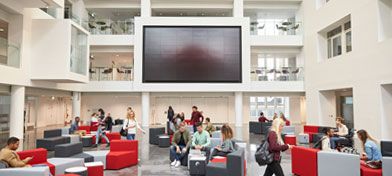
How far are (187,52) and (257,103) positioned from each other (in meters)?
10.6

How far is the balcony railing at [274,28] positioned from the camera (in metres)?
21.9

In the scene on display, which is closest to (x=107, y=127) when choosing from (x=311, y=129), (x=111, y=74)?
(x=111, y=74)

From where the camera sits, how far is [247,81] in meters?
20.7

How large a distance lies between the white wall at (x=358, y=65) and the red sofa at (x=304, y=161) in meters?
7.45

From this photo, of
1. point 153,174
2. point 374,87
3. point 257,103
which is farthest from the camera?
point 257,103

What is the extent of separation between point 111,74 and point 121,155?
47.9ft

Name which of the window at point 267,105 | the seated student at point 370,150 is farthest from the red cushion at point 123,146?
the window at point 267,105

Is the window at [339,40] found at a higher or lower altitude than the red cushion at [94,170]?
higher

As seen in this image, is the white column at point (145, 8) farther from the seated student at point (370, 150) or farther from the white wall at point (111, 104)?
the seated student at point (370, 150)

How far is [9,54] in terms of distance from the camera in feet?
45.1

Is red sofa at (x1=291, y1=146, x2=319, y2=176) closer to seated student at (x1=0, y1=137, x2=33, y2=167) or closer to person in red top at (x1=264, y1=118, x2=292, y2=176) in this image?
person in red top at (x1=264, y1=118, x2=292, y2=176)

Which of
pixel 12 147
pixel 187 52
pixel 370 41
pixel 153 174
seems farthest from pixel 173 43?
pixel 12 147

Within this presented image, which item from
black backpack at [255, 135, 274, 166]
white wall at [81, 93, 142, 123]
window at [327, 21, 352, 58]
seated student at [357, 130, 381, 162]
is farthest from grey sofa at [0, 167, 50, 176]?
white wall at [81, 93, 142, 123]

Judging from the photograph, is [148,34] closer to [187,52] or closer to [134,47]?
[134,47]
